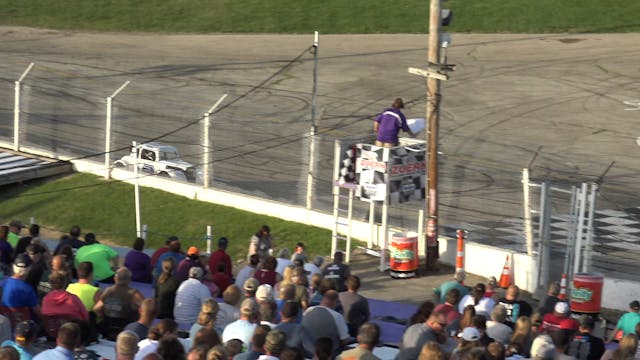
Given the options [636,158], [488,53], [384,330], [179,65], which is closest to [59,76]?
[179,65]

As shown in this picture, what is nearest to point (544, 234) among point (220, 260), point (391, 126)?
point (391, 126)

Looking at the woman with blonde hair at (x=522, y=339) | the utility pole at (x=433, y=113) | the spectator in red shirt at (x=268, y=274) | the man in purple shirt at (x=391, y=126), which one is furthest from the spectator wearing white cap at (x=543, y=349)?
the man in purple shirt at (x=391, y=126)

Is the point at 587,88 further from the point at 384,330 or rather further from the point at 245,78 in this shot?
the point at 384,330

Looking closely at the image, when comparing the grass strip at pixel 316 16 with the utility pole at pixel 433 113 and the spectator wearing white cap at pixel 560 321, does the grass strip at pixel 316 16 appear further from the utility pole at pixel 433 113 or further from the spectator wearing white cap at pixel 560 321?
the spectator wearing white cap at pixel 560 321

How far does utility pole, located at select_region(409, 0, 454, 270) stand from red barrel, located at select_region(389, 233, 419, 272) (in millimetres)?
343

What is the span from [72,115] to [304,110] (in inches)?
266

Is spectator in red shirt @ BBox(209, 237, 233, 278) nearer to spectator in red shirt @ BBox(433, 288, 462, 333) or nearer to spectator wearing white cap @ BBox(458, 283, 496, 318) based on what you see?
spectator wearing white cap @ BBox(458, 283, 496, 318)

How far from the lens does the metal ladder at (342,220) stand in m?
22.5

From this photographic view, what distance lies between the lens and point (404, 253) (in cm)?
2153

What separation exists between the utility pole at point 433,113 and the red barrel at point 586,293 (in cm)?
340

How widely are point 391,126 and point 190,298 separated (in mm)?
8391

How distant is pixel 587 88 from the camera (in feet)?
128

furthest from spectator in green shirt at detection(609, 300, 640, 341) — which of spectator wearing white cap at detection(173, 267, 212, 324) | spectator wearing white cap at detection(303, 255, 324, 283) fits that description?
spectator wearing white cap at detection(173, 267, 212, 324)

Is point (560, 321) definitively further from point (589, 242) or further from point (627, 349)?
point (589, 242)
